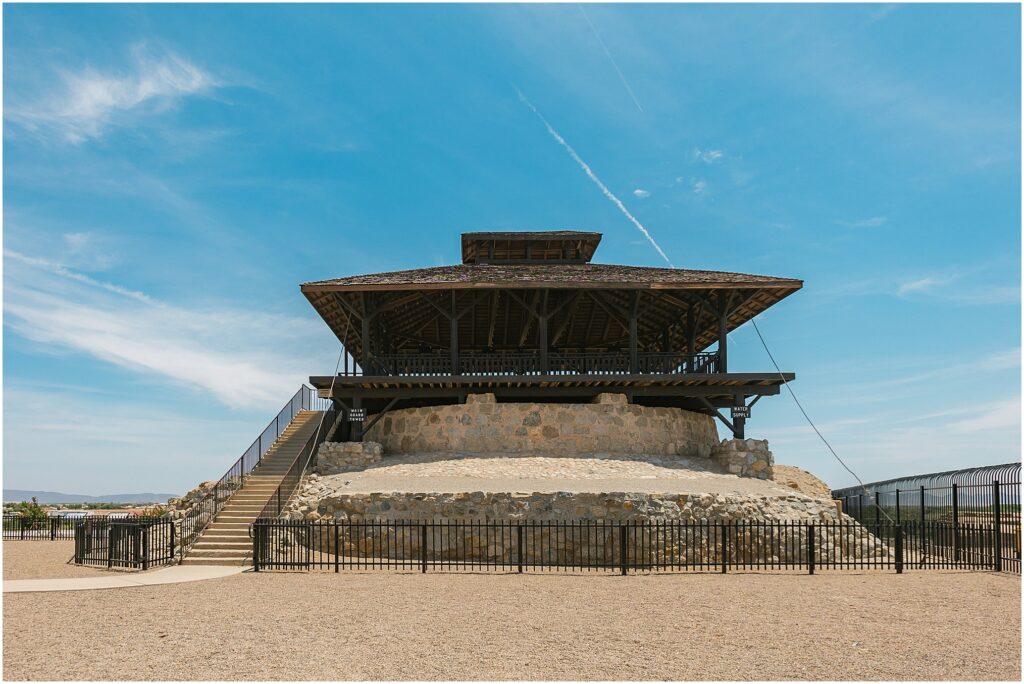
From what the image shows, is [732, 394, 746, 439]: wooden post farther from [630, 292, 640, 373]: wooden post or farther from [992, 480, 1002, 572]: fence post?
[992, 480, 1002, 572]: fence post

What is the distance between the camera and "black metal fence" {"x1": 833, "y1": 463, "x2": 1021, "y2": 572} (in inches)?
741

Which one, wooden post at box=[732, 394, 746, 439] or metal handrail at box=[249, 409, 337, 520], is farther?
wooden post at box=[732, 394, 746, 439]

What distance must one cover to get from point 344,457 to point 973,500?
758 inches

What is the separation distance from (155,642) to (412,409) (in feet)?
66.8

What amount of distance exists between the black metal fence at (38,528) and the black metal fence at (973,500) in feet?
103

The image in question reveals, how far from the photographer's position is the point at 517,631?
11195mm

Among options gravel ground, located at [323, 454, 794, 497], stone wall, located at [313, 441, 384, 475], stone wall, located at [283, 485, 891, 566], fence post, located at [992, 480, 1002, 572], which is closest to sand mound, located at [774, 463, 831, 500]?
gravel ground, located at [323, 454, 794, 497]

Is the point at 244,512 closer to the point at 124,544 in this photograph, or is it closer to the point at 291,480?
the point at 291,480

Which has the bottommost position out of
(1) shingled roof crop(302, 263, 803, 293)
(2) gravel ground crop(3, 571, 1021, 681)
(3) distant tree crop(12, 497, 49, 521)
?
(3) distant tree crop(12, 497, 49, 521)

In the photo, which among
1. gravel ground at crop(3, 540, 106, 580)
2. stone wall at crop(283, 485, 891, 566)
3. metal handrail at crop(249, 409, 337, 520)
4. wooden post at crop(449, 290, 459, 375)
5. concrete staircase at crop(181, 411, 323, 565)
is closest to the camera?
gravel ground at crop(3, 540, 106, 580)

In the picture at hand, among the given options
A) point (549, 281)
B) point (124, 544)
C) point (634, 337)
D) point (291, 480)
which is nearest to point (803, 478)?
point (634, 337)

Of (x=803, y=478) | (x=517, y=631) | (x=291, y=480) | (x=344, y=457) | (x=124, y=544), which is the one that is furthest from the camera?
(x=803, y=478)

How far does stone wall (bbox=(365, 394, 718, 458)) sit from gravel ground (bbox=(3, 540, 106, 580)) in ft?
39.6

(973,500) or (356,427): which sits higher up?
(356,427)
